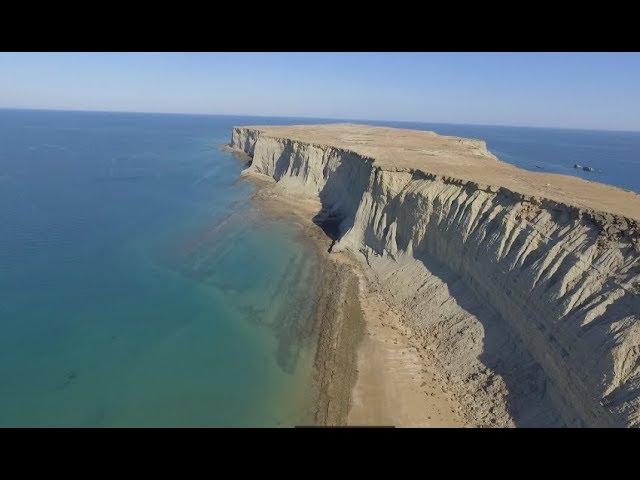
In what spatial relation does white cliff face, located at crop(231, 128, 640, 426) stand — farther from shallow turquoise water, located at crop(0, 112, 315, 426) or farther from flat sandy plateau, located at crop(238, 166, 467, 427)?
shallow turquoise water, located at crop(0, 112, 315, 426)

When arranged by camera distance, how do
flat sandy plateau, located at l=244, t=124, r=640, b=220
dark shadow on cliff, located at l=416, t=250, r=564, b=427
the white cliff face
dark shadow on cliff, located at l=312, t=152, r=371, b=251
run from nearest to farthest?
the white cliff face → dark shadow on cliff, located at l=416, t=250, r=564, b=427 → flat sandy plateau, located at l=244, t=124, r=640, b=220 → dark shadow on cliff, located at l=312, t=152, r=371, b=251

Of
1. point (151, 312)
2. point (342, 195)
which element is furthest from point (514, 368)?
point (342, 195)

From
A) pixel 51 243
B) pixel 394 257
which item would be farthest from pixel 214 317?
pixel 51 243

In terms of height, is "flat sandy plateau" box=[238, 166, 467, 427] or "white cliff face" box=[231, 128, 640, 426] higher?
"white cliff face" box=[231, 128, 640, 426]

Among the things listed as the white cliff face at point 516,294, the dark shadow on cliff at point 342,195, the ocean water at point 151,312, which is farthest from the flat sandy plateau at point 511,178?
the ocean water at point 151,312

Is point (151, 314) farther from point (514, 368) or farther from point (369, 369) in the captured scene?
point (514, 368)

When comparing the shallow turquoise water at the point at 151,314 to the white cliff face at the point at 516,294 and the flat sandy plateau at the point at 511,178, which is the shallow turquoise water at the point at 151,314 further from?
the flat sandy plateau at the point at 511,178

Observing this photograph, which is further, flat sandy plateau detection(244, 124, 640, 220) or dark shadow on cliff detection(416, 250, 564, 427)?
flat sandy plateau detection(244, 124, 640, 220)

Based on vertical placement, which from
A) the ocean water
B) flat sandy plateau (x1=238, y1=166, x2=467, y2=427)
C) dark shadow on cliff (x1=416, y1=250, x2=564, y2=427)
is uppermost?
dark shadow on cliff (x1=416, y1=250, x2=564, y2=427)

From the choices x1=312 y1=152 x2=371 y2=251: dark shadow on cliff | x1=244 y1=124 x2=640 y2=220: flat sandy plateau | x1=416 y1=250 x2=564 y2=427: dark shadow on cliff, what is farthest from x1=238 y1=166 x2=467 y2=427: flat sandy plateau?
x1=244 y1=124 x2=640 y2=220: flat sandy plateau
